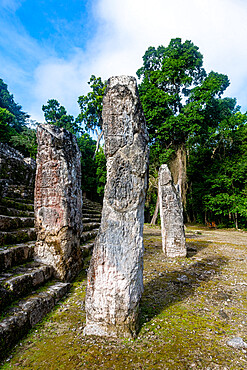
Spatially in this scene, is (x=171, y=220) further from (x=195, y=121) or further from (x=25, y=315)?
(x=195, y=121)

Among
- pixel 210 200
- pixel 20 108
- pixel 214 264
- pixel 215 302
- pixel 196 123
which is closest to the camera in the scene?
pixel 215 302

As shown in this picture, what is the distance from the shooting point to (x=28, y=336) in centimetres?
248

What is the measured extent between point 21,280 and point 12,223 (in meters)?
1.79

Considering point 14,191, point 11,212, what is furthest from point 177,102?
point 11,212

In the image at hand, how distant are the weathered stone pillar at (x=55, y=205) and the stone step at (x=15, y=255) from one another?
14 centimetres

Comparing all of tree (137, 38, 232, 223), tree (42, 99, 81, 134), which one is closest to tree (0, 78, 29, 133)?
tree (42, 99, 81, 134)

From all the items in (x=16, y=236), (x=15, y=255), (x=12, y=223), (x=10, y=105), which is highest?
(x=10, y=105)

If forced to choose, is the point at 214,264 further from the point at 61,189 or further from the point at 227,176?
the point at 227,176

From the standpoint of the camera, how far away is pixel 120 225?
8.32ft

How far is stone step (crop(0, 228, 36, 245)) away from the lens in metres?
3.79

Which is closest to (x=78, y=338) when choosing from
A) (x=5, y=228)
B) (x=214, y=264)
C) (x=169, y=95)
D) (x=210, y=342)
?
(x=210, y=342)

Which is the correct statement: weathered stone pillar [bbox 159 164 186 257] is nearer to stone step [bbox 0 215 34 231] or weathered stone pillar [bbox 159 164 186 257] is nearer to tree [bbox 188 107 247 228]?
stone step [bbox 0 215 34 231]

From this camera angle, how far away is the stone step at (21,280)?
2725mm

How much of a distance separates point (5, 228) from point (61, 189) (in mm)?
1385
